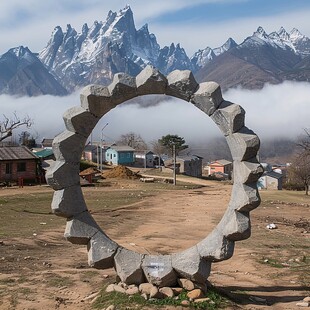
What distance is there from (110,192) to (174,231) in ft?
62.3

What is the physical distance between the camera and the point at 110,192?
4128 centimetres

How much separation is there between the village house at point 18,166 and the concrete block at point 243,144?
37.2 meters

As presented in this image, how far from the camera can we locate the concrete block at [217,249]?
11102 mm


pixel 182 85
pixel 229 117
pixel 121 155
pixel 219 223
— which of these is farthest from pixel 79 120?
pixel 121 155

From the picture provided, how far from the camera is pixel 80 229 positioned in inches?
459

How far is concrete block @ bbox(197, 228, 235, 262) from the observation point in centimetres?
1110

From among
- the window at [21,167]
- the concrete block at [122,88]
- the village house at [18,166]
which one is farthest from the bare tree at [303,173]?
the concrete block at [122,88]

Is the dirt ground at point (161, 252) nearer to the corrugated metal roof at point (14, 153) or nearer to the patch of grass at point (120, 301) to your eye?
the patch of grass at point (120, 301)

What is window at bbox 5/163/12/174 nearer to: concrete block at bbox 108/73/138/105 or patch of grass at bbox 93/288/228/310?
concrete block at bbox 108/73/138/105

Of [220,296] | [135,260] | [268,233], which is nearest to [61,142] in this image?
[135,260]

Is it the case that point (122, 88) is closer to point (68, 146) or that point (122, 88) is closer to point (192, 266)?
point (68, 146)

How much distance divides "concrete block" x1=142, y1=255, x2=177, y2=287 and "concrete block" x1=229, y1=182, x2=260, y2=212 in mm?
2066

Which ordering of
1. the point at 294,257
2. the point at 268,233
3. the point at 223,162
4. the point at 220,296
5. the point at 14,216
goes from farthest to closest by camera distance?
the point at 223,162, the point at 14,216, the point at 268,233, the point at 294,257, the point at 220,296

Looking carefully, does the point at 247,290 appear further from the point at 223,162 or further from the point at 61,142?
the point at 223,162
